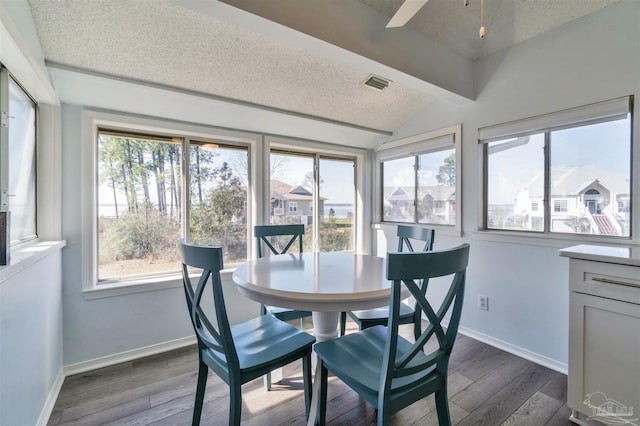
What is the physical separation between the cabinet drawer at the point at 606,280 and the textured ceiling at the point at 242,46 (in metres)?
1.78

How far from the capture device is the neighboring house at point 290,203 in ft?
10.0

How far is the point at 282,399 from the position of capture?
5.69 feet

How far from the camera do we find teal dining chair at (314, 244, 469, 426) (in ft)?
3.19

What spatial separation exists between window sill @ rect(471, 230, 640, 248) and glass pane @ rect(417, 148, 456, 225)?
42cm

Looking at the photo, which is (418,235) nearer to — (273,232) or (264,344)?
(273,232)

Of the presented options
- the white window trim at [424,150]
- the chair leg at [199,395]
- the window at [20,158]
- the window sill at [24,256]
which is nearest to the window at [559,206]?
the white window trim at [424,150]

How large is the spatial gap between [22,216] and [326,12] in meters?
2.22

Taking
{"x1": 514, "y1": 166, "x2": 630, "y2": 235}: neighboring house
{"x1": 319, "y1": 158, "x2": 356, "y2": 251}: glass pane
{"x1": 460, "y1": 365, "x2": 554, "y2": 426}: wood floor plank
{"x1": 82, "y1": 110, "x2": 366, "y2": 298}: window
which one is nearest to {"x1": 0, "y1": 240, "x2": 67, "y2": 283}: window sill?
{"x1": 82, "y1": 110, "x2": 366, "y2": 298}: window

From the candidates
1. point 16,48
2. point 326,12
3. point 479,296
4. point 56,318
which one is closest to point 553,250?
point 479,296

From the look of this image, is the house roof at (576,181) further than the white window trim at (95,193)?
No

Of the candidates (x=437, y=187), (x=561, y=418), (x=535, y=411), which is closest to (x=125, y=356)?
(x=535, y=411)

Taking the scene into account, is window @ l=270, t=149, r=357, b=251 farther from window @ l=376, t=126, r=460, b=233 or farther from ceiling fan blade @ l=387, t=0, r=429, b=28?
ceiling fan blade @ l=387, t=0, r=429, b=28

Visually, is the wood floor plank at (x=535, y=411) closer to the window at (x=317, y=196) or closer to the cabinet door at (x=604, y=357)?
the cabinet door at (x=604, y=357)

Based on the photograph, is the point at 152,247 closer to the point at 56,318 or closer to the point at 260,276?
the point at 56,318
